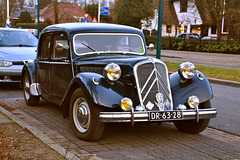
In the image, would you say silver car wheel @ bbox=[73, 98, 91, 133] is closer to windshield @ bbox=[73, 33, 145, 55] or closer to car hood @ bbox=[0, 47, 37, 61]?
windshield @ bbox=[73, 33, 145, 55]

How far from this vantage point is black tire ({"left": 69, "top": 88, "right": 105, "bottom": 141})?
16.9 feet

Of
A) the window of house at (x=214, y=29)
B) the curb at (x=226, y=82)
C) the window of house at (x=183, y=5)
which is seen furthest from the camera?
the window of house at (x=183, y=5)

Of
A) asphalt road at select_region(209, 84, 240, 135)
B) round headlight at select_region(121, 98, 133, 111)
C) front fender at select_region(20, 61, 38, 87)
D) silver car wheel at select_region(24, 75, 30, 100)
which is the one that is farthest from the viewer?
silver car wheel at select_region(24, 75, 30, 100)

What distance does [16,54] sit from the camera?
10.5 m

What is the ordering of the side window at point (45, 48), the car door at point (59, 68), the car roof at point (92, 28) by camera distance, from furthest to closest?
1. the side window at point (45, 48)
2. the car roof at point (92, 28)
3. the car door at point (59, 68)

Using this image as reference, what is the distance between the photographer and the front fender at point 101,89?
16.7ft

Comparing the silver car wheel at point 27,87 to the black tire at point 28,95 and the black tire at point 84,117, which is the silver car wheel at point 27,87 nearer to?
the black tire at point 28,95

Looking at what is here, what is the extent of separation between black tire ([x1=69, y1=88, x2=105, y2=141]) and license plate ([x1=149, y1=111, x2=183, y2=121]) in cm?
70

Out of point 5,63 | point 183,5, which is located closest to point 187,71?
point 5,63

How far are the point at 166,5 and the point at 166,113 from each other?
56511 mm

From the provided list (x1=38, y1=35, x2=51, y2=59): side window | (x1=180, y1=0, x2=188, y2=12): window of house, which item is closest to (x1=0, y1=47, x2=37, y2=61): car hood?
(x1=38, y1=35, x2=51, y2=59): side window

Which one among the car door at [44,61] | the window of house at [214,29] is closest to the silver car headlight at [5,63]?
the car door at [44,61]

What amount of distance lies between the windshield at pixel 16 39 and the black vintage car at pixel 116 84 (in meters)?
4.86

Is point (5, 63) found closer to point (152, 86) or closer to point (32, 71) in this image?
point (32, 71)
